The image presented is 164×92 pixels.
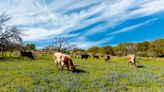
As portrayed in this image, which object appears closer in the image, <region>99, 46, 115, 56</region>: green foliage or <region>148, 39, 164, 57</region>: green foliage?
<region>148, 39, 164, 57</region>: green foliage

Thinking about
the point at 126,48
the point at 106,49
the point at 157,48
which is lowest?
the point at 157,48

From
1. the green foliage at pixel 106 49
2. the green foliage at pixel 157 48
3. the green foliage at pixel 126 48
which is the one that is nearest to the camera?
the green foliage at pixel 157 48

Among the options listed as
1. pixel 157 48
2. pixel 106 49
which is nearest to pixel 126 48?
pixel 106 49

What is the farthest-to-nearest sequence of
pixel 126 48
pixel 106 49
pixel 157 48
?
pixel 106 49 < pixel 126 48 < pixel 157 48

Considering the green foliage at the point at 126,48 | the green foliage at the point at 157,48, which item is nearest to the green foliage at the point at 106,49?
the green foliage at the point at 126,48

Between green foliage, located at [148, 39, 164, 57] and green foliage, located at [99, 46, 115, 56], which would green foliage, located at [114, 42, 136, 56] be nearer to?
green foliage, located at [99, 46, 115, 56]

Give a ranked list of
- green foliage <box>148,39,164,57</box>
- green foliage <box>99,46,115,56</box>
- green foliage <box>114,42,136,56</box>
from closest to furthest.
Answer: green foliage <box>148,39,164,57</box> < green foliage <box>114,42,136,56</box> < green foliage <box>99,46,115,56</box>

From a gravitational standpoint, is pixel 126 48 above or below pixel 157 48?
above

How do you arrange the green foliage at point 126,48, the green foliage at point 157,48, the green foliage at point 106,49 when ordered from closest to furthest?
the green foliage at point 157,48 < the green foliage at point 126,48 < the green foliage at point 106,49

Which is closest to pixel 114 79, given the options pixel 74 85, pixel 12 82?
pixel 74 85

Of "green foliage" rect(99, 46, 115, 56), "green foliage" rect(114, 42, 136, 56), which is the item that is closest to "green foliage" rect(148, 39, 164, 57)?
"green foliage" rect(114, 42, 136, 56)

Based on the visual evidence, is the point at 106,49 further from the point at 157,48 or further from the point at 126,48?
the point at 157,48

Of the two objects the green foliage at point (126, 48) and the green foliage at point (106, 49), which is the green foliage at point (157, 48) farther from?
the green foliage at point (106, 49)

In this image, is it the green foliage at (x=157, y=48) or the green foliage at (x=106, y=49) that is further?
the green foliage at (x=106, y=49)
